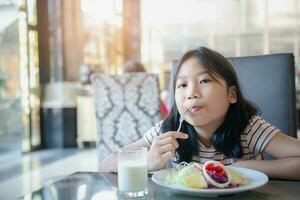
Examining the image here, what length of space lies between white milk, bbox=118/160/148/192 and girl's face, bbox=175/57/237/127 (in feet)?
0.69

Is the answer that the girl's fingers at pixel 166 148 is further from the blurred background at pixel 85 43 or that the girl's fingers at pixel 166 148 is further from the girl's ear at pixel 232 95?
the blurred background at pixel 85 43

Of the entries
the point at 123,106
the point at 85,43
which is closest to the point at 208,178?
the point at 123,106

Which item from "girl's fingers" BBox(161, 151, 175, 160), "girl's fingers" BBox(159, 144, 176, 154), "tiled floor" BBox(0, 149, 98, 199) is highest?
"girl's fingers" BBox(159, 144, 176, 154)

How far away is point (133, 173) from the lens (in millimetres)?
766

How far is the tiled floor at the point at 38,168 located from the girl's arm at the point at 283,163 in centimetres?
225

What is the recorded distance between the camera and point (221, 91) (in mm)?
967

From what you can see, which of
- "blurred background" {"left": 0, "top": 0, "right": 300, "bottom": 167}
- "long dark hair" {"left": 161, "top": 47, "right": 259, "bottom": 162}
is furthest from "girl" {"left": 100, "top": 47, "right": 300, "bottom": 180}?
"blurred background" {"left": 0, "top": 0, "right": 300, "bottom": 167}

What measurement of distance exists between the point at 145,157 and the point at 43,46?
4714 millimetres

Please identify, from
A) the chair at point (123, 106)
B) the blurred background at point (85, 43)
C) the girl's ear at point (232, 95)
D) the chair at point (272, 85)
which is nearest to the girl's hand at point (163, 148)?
the girl's ear at point (232, 95)

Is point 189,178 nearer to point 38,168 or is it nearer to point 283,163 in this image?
point 283,163

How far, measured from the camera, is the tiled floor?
10.0 feet

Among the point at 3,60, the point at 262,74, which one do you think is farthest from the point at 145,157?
the point at 3,60

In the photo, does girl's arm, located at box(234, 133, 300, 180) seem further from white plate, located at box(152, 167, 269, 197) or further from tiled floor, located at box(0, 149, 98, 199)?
tiled floor, located at box(0, 149, 98, 199)

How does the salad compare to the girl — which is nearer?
the salad
